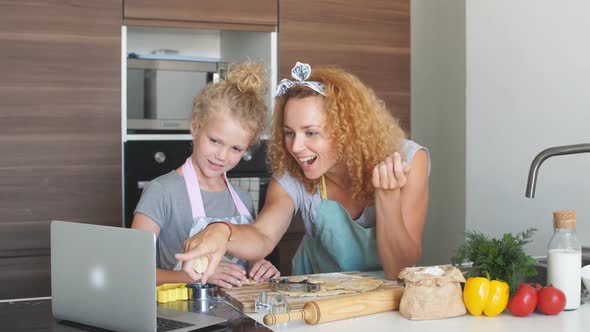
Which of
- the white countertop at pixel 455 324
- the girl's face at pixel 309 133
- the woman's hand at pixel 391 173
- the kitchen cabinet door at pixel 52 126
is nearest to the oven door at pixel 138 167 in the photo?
the kitchen cabinet door at pixel 52 126

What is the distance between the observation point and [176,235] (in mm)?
2264

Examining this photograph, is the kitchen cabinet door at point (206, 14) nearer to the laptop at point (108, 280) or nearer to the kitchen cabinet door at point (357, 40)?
the kitchen cabinet door at point (357, 40)

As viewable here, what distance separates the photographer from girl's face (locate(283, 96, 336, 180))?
2064 mm

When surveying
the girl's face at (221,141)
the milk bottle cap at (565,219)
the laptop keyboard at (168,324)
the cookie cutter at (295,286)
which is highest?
the girl's face at (221,141)

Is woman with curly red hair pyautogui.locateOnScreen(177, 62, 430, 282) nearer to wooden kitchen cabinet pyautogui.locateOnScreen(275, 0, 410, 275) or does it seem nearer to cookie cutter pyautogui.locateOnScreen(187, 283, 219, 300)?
cookie cutter pyautogui.locateOnScreen(187, 283, 219, 300)

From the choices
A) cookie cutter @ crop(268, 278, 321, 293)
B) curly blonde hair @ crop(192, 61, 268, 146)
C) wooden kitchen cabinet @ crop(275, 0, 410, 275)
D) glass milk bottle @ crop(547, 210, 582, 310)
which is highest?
wooden kitchen cabinet @ crop(275, 0, 410, 275)

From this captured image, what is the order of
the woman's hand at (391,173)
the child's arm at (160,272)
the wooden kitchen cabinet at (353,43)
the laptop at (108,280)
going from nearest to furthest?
1. the laptop at (108,280)
2. the woman's hand at (391,173)
3. the child's arm at (160,272)
4. the wooden kitchen cabinet at (353,43)

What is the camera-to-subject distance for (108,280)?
1.40 meters

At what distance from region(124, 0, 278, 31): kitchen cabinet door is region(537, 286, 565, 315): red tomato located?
78.4 inches

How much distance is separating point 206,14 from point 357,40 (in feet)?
2.33

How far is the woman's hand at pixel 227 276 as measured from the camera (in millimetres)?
1779

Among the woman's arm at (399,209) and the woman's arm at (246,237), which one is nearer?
the woman's arm at (246,237)

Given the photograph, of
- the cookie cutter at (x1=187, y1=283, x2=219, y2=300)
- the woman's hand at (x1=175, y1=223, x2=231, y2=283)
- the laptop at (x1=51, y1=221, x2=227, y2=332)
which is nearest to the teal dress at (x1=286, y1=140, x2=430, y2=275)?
the woman's hand at (x1=175, y1=223, x2=231, y2=283)

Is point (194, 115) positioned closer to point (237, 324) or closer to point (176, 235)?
point (176, 235)
